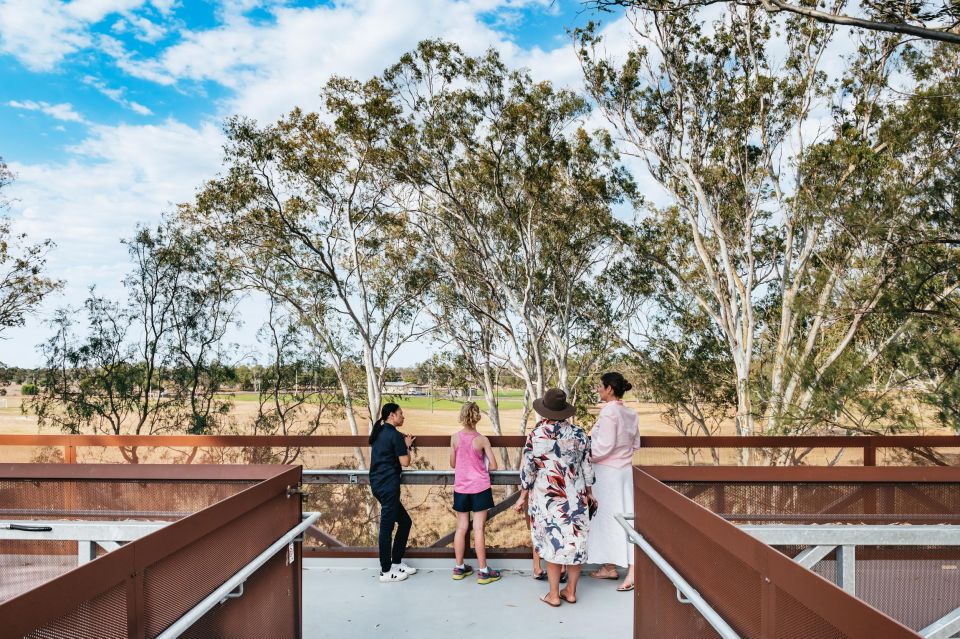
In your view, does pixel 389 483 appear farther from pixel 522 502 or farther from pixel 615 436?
pixel 615 436

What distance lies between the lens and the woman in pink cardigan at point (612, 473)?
188 inches

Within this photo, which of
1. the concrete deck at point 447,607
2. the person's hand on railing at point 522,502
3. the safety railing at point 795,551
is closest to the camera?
the safety railing at point 795,551

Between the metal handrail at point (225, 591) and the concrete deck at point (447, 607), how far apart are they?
1.28 metres

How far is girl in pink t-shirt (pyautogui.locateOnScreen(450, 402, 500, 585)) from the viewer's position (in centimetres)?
477

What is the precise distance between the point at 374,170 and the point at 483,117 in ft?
13.4

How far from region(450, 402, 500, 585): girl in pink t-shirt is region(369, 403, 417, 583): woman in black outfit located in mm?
419

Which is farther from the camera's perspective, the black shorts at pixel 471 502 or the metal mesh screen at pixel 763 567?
the black shorts at pixel 471 502

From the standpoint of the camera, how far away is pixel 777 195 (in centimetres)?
1622

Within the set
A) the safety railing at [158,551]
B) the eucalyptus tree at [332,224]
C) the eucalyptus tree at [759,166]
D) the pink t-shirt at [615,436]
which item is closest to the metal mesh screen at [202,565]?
the safety railing at [158,551]

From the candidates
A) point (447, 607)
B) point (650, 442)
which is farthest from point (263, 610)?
point (650, 442)

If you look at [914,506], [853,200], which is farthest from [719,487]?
[853,200]

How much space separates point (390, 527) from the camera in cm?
487

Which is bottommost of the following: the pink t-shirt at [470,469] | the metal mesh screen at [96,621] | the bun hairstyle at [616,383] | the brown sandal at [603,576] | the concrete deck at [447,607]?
the concrete deck at [447,607]

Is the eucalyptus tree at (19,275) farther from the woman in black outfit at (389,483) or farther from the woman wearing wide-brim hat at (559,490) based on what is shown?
the woman wearing wide-brim hat at (559,490)
